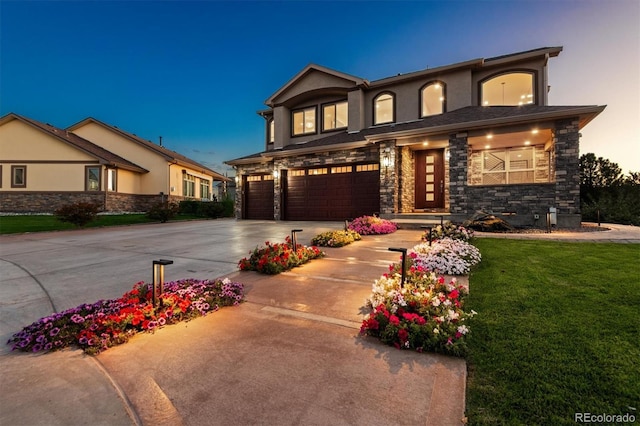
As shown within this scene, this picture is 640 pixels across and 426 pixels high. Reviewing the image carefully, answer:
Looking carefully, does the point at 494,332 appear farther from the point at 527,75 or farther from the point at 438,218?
the point at 527,75

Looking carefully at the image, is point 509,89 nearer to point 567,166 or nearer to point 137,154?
point 567,166

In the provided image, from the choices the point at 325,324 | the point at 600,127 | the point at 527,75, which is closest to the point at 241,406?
the point at 325,324

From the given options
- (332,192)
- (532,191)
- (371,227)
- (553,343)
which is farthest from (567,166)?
(553,343)

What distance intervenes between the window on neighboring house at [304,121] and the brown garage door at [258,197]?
3.47 m

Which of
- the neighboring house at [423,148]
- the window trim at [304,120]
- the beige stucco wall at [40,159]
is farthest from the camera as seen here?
the beige stucco wall at [40,159]

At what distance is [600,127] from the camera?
696 inches

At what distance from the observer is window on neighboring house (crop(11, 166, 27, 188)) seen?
18.9 metres

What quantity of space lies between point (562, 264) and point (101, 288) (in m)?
7.18

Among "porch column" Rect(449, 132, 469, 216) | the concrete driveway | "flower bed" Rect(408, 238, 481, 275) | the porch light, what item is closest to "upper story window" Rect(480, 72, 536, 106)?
"porch column" Rect(449, 132, 469, 216)

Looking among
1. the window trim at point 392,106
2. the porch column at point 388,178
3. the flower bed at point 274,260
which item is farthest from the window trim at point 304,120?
the flower bed at point 274,260

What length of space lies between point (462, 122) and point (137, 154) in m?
23.9

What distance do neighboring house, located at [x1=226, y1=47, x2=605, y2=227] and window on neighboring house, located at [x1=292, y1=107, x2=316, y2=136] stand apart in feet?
0.23

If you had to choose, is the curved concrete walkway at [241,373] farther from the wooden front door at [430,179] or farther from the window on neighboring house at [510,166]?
the window on neighboring house at [510,166]

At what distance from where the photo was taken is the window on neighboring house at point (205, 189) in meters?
29.5
